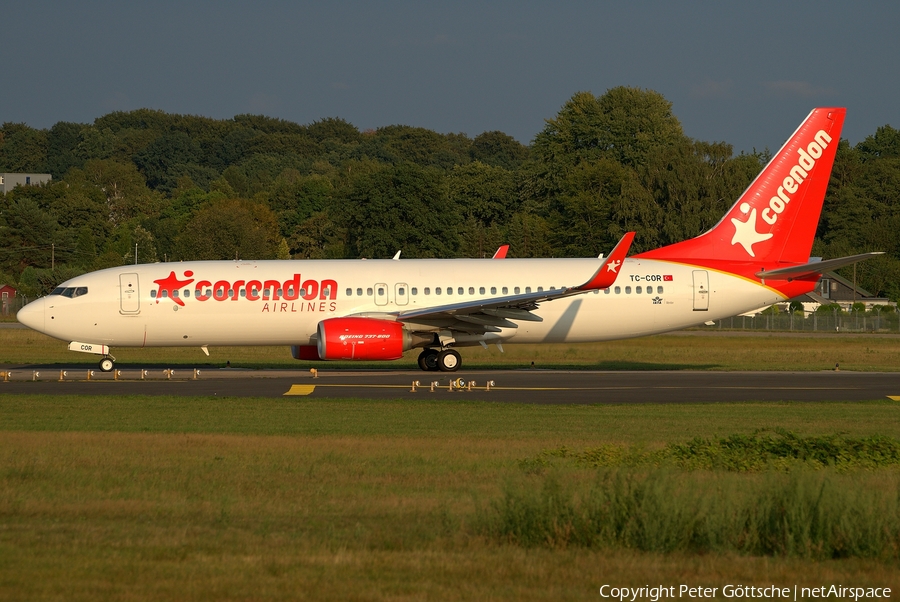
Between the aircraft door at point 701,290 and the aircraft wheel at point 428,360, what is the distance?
769cm

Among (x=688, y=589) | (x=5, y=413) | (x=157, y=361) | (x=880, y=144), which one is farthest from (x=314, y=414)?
(x=880, y=144)

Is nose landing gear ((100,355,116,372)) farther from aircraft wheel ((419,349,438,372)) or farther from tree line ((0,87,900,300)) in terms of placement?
tree line ((0,87,900,300))

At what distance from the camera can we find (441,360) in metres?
29.9

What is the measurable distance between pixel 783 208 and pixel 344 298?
13.2 metres

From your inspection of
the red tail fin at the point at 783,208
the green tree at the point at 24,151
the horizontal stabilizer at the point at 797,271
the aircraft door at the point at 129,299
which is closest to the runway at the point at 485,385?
the aircraft door at the point at 129,299

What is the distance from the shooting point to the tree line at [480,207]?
3135 inches

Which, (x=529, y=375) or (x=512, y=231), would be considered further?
(x=512, y=231)

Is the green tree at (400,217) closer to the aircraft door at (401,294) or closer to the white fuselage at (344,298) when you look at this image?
the white fuselage at (344,298)

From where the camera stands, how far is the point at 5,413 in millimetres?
19344

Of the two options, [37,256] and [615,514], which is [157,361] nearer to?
[615,514]

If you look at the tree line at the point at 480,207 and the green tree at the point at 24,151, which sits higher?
the green tree at the point at 24,151

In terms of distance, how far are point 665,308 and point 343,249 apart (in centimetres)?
5386

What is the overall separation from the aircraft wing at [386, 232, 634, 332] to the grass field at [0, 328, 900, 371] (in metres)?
3.92

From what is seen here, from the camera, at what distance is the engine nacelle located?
2731 centimetres
